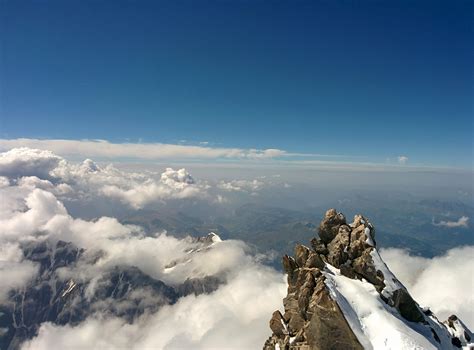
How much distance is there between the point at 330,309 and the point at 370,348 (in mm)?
6008

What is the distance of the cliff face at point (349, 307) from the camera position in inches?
1499

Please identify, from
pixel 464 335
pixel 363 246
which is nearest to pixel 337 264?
pixel 363 246

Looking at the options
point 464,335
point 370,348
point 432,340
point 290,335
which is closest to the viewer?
point 370,348

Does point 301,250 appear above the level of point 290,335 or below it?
above

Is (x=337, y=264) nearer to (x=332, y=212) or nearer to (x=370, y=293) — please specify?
(x=370, y=293)

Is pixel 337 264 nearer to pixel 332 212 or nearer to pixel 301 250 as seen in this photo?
pixel 301 250

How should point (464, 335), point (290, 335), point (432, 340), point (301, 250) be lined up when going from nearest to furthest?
point (290, 335) → point (432, 340) → point (301, 250) → point (464, 335)

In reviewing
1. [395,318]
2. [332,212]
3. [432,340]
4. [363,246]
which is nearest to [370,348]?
[395,318]

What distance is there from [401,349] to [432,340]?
13.8 metres

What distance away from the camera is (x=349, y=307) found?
136ft

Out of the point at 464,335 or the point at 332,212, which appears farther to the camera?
the point at 332,212

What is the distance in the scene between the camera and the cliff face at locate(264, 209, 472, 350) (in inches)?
1499

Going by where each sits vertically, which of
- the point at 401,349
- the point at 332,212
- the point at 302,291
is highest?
the point at 332,212

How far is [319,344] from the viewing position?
37125 mm
